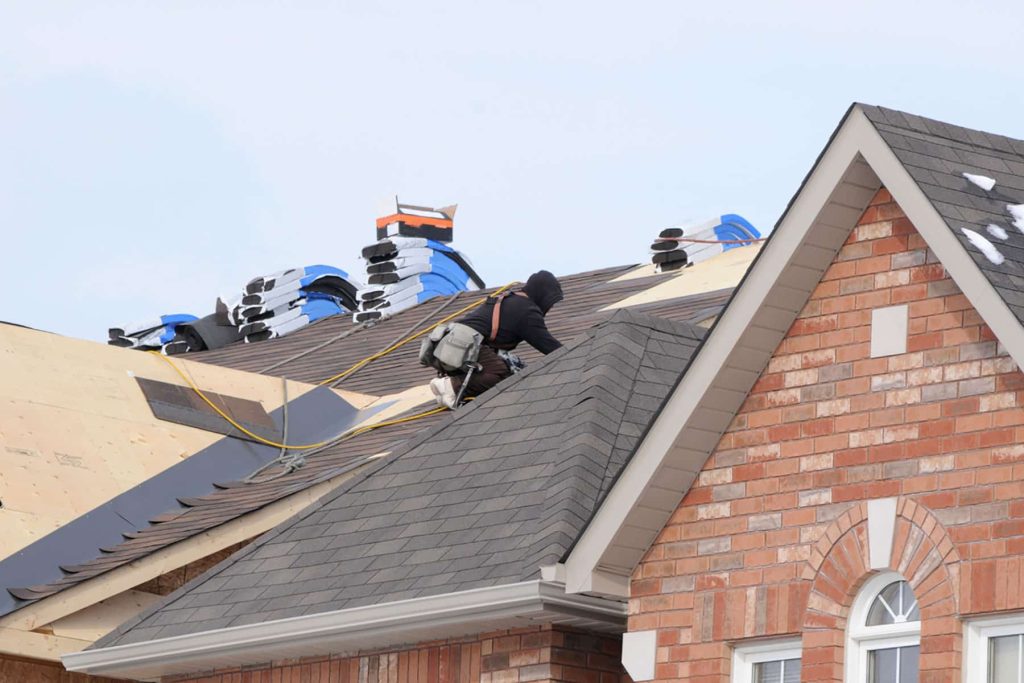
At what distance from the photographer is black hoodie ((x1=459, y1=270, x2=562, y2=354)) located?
61.9 ft

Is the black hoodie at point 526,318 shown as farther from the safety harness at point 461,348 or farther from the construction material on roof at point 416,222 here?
the construction material on roof at point 416,222

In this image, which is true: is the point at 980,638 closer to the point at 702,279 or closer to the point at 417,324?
the point at 702,279

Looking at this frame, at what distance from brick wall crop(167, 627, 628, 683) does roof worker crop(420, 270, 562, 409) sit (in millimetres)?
4036

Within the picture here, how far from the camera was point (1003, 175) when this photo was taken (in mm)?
13227

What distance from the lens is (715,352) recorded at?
13.1 meters

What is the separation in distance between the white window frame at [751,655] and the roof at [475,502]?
58.9 inches

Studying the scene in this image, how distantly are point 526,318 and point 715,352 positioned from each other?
19.6ft

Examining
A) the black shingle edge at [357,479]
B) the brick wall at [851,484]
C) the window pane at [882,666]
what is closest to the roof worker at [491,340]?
the black shingle edge at [357,479]

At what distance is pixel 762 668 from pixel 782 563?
0.65 metres

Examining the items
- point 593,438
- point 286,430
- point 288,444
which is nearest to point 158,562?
point 288,444

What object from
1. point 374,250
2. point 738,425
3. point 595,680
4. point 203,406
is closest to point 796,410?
point 738,425

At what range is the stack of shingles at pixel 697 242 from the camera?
24016mm

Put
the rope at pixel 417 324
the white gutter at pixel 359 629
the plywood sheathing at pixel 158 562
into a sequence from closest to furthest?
the white gutter at pixel 359 629, the plywood sheathing at pixel 158 562, the rope at pixel 417 324

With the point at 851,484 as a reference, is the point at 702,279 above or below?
above
